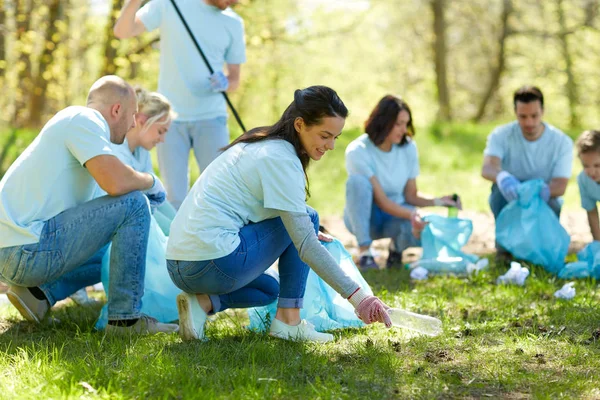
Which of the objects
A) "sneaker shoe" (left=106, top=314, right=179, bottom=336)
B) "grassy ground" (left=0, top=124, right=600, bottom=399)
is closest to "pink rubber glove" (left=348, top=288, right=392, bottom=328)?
"grassy ground" (left=0, top=124, right=600, bottom=399)

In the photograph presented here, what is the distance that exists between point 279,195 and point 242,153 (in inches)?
10.0

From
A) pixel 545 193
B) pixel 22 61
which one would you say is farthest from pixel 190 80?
pixel 22 61

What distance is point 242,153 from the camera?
122 inches

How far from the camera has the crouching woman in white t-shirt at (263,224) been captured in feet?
9.83

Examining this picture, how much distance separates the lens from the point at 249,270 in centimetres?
317

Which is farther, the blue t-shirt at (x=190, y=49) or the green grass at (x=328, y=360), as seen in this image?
the blue t-shirt at (x=190, y=49)

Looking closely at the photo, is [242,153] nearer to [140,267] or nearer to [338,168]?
[140,267]

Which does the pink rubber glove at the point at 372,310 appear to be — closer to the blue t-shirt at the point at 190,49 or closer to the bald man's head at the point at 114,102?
the bald man's head at the point at 114,102

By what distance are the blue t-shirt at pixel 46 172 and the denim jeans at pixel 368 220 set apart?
2.13 meters

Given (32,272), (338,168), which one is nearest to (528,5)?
(338,168)

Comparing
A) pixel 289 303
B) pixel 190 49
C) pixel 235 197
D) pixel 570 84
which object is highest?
pixel 190 49

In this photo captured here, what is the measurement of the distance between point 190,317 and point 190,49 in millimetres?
2225

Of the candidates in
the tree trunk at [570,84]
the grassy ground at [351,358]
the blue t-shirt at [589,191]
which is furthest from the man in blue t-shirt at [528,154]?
the tree trunk at [570,84]

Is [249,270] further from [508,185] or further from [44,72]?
[44,72]
